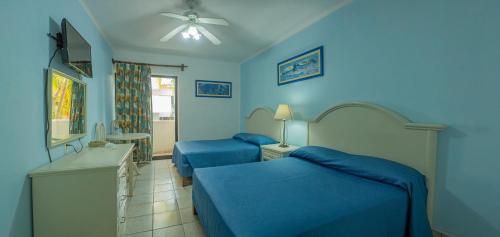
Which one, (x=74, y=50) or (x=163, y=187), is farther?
(x=163, y=187)

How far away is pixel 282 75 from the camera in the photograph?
11.1 feet

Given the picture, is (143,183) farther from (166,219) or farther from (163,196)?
(166,219)

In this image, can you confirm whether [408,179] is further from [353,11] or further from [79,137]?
[79,137]

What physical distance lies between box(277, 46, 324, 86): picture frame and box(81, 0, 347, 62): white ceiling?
1.35 ft

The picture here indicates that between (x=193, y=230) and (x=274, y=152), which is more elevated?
(x=274, y=152)

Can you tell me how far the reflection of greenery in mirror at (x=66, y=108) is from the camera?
153 cm

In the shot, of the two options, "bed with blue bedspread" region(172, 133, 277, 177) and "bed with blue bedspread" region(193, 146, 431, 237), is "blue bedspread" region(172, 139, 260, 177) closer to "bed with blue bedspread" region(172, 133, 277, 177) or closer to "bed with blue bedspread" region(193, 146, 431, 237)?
"bed with blue bedspread" region(172, 133, 277, 177)

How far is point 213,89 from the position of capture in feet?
15.8

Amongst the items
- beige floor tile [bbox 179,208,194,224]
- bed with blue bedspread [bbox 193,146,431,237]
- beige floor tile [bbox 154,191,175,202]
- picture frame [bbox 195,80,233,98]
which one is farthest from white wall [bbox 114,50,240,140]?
bed with blue bedspread [bbox 193,146,431,237]

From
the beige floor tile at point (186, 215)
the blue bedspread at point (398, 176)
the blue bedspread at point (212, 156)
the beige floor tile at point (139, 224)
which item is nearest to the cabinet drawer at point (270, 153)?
the blue bedspread at point (212, 156)

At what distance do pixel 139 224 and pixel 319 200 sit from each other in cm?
176

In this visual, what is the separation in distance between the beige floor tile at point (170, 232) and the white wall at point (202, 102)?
2819 mm

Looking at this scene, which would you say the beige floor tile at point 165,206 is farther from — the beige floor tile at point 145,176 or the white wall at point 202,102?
the white wall at point 202,102

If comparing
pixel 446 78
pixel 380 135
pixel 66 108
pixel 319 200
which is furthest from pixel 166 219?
pixel 446 78
